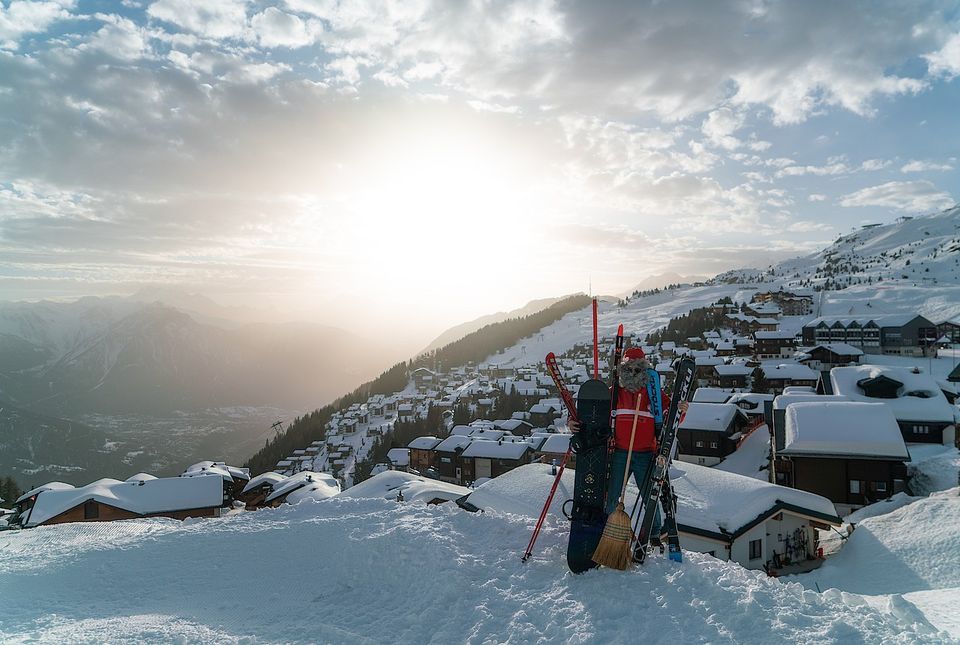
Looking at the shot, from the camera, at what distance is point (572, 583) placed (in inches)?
238

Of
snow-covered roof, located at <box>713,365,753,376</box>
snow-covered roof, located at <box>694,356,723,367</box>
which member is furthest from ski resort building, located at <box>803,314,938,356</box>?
snow-covered roof, located at <box>713,365,753,376</box>

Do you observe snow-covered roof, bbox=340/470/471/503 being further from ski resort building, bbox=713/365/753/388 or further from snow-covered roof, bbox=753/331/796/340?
snow-covered roof, bbox=753/331/796/340

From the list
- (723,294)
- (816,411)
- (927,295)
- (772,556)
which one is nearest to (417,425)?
(816,411)

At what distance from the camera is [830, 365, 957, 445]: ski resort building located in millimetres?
34781

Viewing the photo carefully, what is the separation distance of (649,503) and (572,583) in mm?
1553

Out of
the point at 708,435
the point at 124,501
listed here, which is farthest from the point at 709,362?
the point at 124,501

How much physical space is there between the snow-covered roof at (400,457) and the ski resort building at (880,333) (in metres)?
67.1

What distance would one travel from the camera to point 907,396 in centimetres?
3838

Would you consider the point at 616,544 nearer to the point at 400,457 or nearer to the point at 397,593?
the point at 397,593

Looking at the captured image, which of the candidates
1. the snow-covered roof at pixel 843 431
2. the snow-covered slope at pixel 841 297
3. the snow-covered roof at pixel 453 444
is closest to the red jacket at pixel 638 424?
the snow-covered roof at pixel 843 431

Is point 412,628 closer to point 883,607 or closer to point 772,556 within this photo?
point 883,607

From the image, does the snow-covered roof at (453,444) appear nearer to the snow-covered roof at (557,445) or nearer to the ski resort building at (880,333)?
the snow-covered roof at (557,445)

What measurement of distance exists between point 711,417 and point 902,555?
27787 mm

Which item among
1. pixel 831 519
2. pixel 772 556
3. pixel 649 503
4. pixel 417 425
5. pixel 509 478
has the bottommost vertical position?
pixel 417 425
